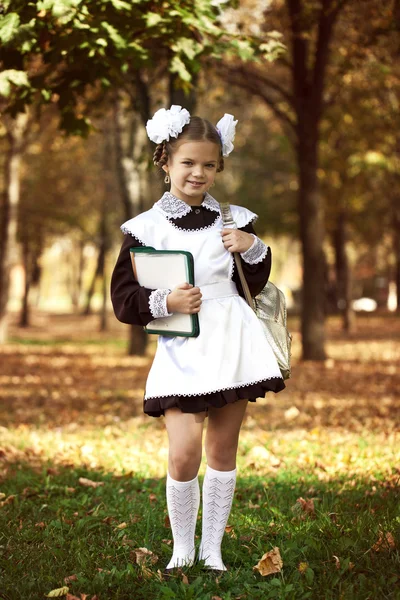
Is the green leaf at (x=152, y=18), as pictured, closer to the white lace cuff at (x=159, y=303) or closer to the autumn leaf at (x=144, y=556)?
the white lace cuff at (x=159, y=303)

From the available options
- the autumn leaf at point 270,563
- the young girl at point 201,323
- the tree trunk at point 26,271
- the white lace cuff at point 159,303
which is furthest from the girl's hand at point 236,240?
the tree trunk at point 26,271

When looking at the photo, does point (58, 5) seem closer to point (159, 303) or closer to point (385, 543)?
point (159, 303)

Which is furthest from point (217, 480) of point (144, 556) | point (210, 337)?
point (210, 337)

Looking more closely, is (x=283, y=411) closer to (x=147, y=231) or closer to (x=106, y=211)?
(x=147, y=231)

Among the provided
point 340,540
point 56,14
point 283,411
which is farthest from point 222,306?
point 283,411

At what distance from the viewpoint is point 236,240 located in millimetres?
3555

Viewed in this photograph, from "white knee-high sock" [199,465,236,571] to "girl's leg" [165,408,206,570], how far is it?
74 mm

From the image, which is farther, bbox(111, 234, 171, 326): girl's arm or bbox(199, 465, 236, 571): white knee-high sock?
bbox(199, 465, 236, 571): white knee-high sock

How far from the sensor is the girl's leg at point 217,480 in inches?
144

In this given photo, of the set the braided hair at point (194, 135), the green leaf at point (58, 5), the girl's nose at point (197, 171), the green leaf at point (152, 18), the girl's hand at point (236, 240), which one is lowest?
the girl's hand at point (236, 240)

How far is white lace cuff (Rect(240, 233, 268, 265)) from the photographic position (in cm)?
361

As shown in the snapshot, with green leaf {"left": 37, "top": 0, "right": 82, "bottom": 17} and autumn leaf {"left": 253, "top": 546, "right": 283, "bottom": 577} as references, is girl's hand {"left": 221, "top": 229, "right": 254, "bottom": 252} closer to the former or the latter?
autumn leaf {"left": 253, "top": 546, "right": 283, "bottom": 577}

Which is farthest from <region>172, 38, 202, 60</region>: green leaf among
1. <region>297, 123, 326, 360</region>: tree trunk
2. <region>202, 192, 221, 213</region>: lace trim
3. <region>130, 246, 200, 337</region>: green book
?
<region>297, 123, 326, 360</region>: tree trunk

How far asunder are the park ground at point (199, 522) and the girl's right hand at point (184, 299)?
1198mm
